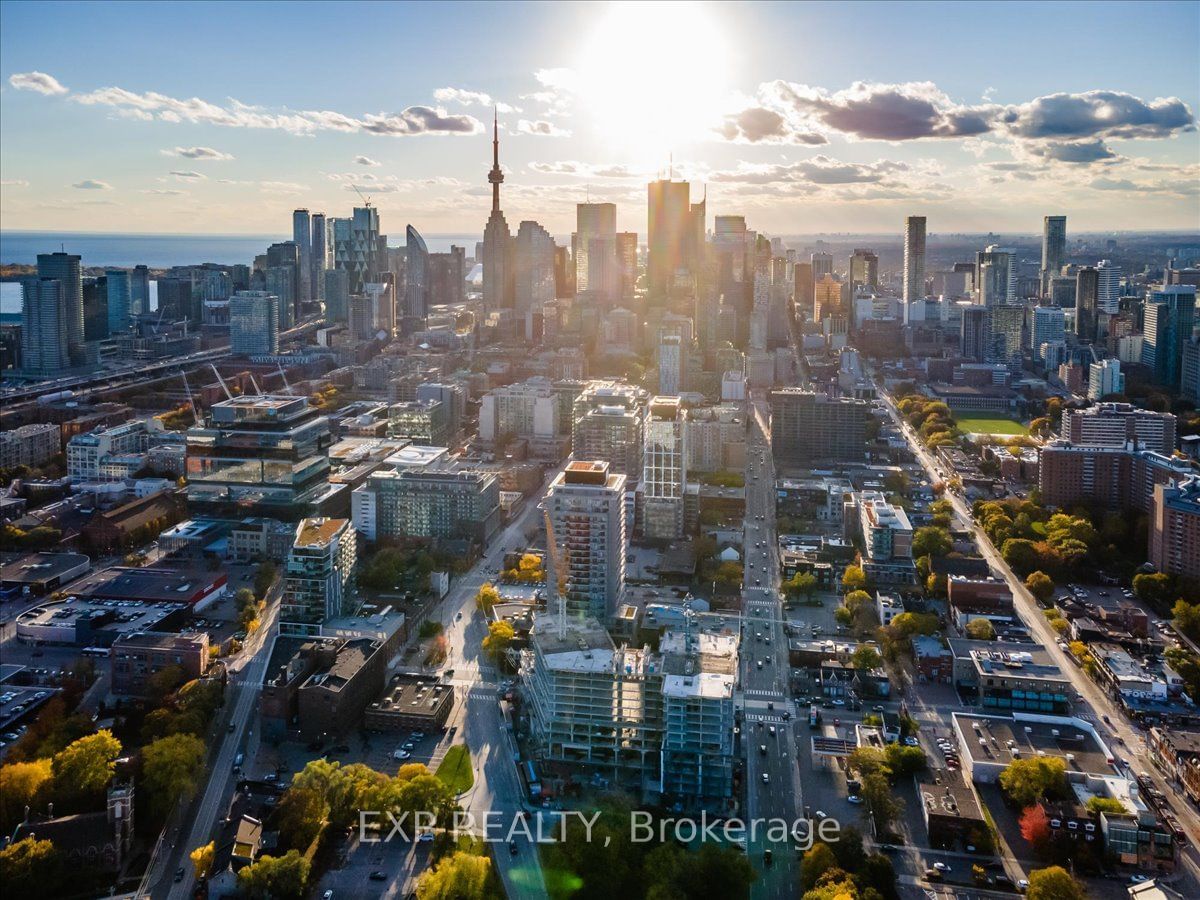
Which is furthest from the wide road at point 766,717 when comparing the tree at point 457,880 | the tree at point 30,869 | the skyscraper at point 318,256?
the skyscraper at point 318,256

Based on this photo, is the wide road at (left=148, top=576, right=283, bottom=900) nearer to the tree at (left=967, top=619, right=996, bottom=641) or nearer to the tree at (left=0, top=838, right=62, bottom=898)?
the tree at (left=0, top=838, right=62, bottom=898)

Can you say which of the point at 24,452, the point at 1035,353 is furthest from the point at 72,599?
the point at 1035,353

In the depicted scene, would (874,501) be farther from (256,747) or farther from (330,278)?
(330,278)

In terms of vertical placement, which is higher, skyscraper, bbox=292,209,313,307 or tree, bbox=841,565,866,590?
skyscraper, bbox=292,209,313,307

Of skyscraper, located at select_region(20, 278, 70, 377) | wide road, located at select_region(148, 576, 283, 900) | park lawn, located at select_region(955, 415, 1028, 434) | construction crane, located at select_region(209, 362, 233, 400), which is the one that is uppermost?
skyscraper, located at select_region(20, 278, 70, 377)

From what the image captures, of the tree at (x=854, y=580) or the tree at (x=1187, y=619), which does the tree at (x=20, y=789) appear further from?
the tree at (x=1187, y=619)

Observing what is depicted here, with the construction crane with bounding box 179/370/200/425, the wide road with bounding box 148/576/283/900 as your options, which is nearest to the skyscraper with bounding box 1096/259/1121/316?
the construction crane with bounding box 179/370/200/425
